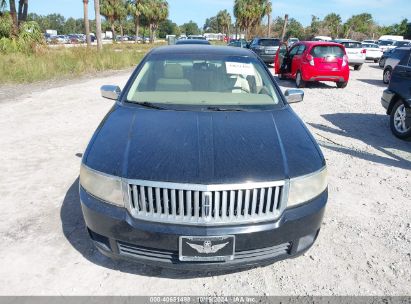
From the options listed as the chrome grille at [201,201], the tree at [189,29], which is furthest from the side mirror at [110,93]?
the tree at [189,29]

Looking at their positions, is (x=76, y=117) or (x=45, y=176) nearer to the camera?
(x=45, y=176)

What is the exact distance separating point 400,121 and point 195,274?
17.9 feet

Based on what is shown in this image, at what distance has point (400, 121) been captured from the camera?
6383mm

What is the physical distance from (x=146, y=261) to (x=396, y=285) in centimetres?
190

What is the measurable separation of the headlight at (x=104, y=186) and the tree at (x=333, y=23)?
235 feet

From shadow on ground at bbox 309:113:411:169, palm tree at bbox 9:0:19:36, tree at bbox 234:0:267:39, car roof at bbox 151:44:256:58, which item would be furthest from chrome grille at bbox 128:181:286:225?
tree at bbox 234:0:267:39

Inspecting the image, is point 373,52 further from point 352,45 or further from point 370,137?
point 370,137

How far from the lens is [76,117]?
24.7 feet

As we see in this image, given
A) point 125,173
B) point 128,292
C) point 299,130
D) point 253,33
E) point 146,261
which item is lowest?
point 128,292

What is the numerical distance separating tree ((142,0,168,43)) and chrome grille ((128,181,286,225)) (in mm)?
62147

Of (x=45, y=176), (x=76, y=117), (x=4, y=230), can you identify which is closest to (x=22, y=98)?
(x=76, y=117)

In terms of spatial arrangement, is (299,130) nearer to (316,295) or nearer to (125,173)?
(316,295)

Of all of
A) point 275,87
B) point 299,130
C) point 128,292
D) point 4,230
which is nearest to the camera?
point 128,292

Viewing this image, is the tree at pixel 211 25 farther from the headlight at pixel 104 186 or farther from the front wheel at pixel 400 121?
the headlight at pixel 104 186
